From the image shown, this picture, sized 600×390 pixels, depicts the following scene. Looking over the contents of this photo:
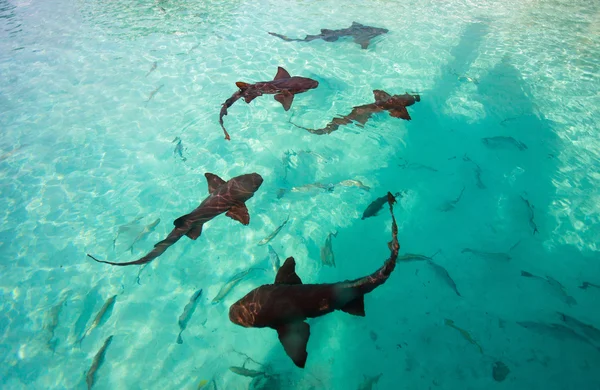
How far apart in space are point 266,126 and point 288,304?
18.7 feet

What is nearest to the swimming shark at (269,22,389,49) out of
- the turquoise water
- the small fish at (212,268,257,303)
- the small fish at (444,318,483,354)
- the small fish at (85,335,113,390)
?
the turquoise water

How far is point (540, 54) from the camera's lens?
35.9ft

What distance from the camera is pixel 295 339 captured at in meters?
3.71

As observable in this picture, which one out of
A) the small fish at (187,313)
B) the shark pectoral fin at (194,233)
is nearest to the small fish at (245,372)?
the small fish at (187,313)

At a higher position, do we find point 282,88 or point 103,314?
point 282,88

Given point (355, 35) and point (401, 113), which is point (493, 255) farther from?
point (355, 35)

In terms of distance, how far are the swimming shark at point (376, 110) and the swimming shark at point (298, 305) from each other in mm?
4415

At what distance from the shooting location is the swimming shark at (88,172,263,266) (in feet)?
16.2

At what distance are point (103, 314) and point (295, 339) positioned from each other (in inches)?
144

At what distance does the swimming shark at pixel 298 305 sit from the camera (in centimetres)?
361

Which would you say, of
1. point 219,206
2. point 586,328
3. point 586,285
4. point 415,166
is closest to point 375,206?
point 415,166

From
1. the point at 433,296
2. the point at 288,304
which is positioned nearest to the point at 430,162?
the point at 433,296

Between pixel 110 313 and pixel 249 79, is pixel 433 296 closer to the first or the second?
pixel 110 313

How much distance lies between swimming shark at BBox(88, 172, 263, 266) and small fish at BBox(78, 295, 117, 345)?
5.38 ft
